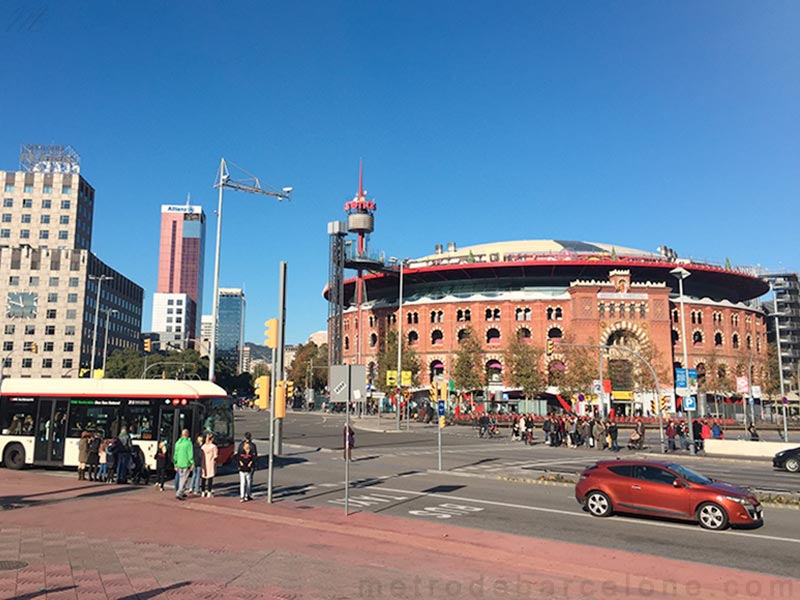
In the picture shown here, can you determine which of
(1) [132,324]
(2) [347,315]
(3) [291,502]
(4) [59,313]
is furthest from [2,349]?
(3) [291,502]

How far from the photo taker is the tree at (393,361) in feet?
262

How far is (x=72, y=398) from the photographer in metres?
22.5

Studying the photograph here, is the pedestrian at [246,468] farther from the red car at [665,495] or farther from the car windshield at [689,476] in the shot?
the car windshield at [689,476]

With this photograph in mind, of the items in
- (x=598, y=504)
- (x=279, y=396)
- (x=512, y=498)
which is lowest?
(x=512, y=498)

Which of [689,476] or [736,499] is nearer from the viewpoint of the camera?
[736,499]

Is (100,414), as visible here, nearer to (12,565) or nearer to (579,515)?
(12,565)

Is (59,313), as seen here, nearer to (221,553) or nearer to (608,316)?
(608,316)

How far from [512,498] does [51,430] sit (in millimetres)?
16243

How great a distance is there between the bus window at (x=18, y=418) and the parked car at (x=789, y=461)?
30.5 m

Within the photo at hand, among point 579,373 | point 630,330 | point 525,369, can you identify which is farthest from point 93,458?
point 630,330

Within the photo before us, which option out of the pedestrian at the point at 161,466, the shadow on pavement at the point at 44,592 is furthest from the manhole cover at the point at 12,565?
the pedestrian at the point at 161,466

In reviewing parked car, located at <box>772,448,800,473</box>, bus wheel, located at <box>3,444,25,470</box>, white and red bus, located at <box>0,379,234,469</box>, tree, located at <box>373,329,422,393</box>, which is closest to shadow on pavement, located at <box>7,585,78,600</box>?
white and red bus, located at <box>0,379,234,469</box>

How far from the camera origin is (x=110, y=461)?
2023cm

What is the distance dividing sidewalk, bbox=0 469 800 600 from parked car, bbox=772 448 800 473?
21384 millimetres
